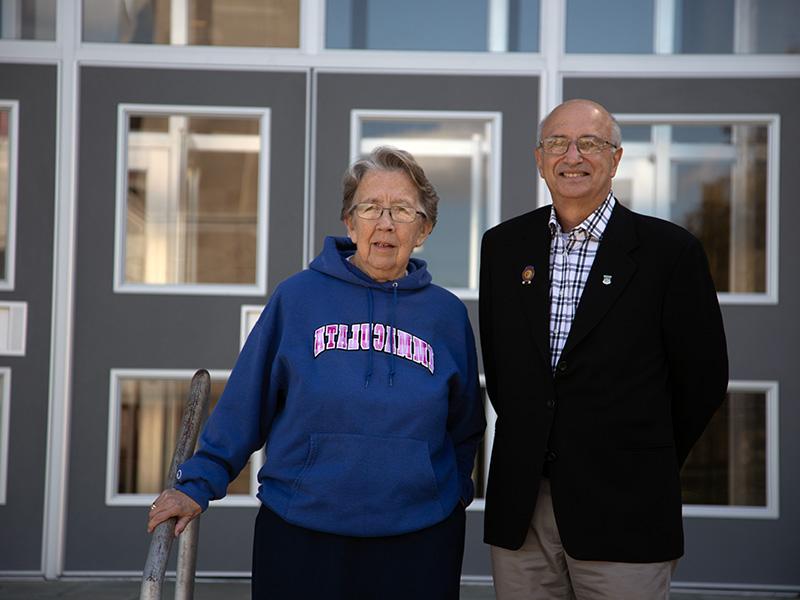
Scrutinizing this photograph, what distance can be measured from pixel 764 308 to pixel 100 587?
2.95 meters

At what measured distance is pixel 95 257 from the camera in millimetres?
4258

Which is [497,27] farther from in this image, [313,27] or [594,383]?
[594,383]

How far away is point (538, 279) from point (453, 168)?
2.15m

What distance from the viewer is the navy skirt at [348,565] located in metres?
2.13

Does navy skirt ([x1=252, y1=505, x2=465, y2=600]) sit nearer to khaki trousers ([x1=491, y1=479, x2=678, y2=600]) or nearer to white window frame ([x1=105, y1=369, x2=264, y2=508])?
khaki trousers ([x1=491, y1=479, x2=678, y2=600])

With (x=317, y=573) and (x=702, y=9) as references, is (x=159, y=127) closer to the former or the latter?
(x=702, y=9)

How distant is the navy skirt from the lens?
2133mm

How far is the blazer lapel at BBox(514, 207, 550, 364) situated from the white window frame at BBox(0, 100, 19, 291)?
8.68ft

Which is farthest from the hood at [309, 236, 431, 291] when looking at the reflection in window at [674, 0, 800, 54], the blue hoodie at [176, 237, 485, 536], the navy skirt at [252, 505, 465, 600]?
the reflection in window at [674, 0, 800, 54]

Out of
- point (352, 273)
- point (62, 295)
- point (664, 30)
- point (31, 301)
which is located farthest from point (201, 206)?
point (352, 273)

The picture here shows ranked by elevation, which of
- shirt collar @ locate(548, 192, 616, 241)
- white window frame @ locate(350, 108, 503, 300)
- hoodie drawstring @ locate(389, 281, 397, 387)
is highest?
white window frame @ locate(350, 108, 503, 300)

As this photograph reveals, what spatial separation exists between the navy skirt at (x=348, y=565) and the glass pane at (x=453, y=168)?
224 cm

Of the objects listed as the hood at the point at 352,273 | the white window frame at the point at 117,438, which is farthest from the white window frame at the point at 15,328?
the hood at the point at 352,273

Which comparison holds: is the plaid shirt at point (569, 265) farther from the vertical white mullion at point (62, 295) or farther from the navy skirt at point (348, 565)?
the vertical white mullion at point (62, 295)
